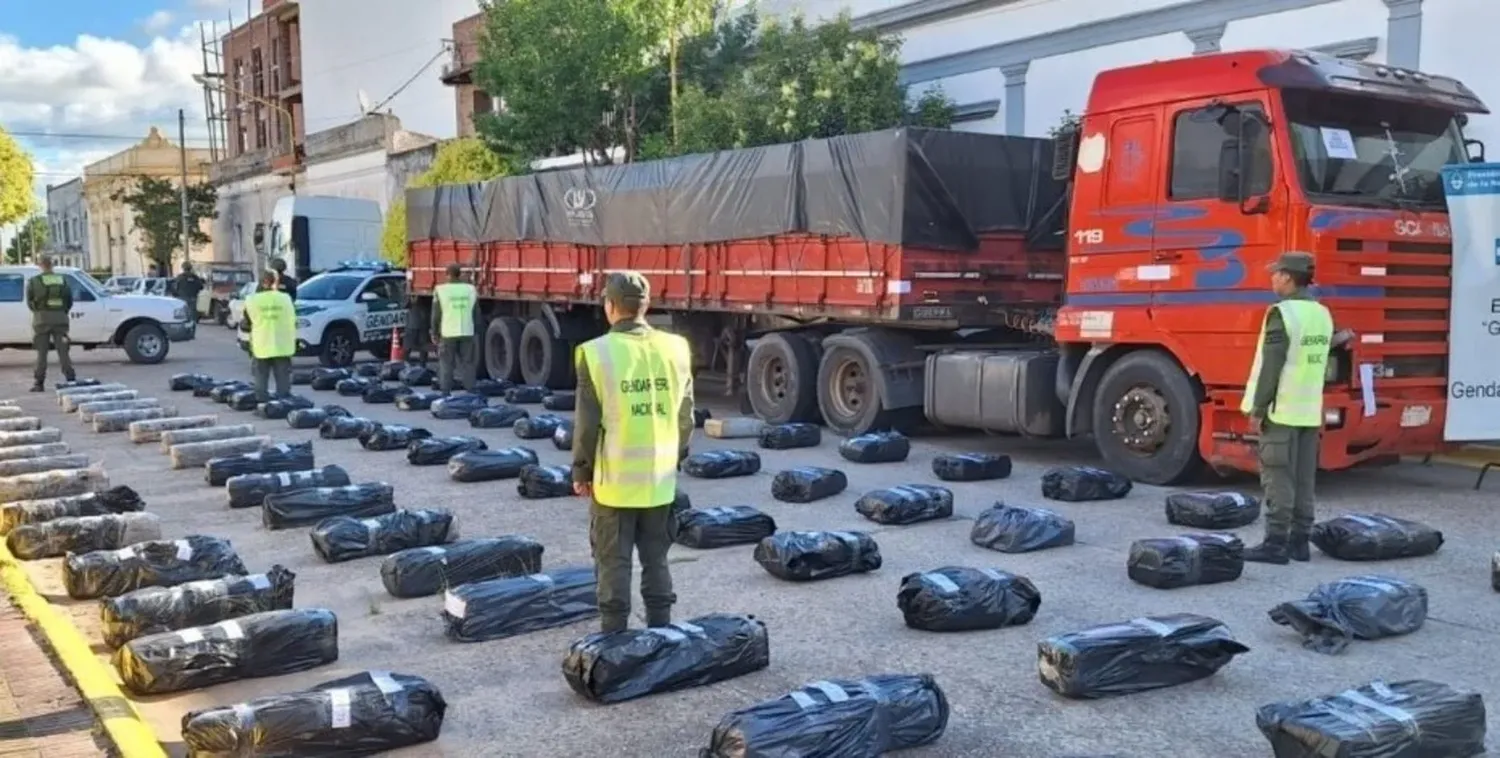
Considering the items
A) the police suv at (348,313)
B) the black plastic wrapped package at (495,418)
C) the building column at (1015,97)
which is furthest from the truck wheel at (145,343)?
the building column at (1015,97)

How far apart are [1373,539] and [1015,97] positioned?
1368 cm

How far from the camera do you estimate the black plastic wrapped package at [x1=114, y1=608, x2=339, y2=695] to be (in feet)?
18.0

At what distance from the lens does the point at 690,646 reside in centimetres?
543

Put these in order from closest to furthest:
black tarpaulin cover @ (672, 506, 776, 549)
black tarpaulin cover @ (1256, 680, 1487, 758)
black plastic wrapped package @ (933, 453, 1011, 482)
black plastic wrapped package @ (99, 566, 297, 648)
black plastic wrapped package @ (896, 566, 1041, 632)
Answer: black tarpaulin cover @ (1256, 680, 1487, 758) → black plastic wrapped package @ (99, 566, 297, 648) → black plastic wrapped package @ (896, 566, 1041, 632) → black tarpaulin cover @ (672, 506, 776, 549) → black plastic wrapped package @ (933, 453, 1011, 482)

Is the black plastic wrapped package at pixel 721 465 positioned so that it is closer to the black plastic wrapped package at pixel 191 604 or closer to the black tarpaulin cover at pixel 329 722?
the black plastic wrapped package at pixel 191 604

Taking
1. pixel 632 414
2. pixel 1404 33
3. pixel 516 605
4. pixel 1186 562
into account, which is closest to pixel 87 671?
pixel 516 605

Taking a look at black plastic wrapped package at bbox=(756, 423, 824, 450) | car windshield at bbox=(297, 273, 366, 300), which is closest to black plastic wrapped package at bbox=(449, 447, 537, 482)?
black plastic wrapped package at bbox=(756, 423, 824, 450)

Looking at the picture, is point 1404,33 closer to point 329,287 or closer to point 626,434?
point 626,434

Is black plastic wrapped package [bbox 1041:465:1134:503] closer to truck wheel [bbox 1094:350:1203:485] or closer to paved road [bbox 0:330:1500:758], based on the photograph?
paved road [bbox 0:330:1500:758]

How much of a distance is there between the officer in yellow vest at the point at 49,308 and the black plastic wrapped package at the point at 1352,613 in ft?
53.9

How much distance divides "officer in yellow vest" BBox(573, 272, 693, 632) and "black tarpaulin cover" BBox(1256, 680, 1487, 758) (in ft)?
8.30

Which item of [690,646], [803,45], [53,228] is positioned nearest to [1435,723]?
[690,646]

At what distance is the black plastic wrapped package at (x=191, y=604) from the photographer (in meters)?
6.10

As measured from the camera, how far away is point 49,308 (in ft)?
57.5
